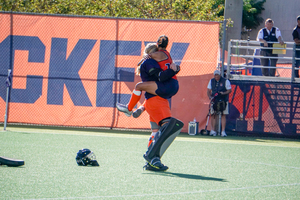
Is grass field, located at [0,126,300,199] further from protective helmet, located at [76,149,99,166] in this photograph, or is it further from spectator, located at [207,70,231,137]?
spectator, located at [207,70,231,137]

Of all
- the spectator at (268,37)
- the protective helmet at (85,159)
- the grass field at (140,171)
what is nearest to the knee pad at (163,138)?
the grass field at (140,171)

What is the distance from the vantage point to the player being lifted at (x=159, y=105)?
5.87 metres

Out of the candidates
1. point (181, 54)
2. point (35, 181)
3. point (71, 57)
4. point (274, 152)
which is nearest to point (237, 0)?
point (181, 54)

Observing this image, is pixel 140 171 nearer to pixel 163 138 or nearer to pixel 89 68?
pixel 163 138

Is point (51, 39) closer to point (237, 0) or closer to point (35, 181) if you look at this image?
point (35, 181)

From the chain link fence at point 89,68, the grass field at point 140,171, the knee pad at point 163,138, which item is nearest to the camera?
the grass field at point 140,171

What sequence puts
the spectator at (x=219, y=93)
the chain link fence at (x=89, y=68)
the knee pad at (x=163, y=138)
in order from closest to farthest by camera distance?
the knee pad at (x=163, y=138), the spectator at (x=219, y=93), the chain link fence at (x=89, y=68)

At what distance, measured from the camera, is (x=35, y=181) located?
4.97 meters

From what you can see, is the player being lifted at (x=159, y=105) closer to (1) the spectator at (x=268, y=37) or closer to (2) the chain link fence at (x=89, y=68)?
(2) the chain link fence at (x=89, y=68)

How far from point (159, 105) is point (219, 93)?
19.0ft

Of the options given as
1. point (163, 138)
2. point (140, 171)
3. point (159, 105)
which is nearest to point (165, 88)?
point (159, 105)

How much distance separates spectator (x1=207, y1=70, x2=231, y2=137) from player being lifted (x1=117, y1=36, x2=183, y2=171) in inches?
223

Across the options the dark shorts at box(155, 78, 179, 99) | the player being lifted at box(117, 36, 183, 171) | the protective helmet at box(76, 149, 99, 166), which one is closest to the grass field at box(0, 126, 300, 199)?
the protective helmet at box(76, 149, 99, 166)

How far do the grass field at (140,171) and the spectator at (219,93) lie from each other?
1.52 m
